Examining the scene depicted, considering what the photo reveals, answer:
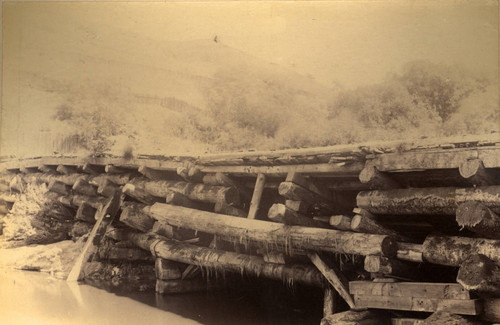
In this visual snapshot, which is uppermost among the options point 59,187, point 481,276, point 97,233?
point 59,187

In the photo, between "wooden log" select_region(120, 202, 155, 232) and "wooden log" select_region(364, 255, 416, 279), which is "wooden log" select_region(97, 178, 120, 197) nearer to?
"wooden log" select_region(120, 202, 155, 232)

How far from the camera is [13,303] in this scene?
21.0 feet

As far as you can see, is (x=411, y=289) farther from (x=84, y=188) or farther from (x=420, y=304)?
(x=84, y=188)

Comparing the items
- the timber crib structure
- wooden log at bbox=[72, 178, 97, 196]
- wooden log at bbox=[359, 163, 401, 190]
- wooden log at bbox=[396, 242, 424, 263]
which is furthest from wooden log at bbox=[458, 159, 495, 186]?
wooden log at bbox=[72, 178, 97, 196]

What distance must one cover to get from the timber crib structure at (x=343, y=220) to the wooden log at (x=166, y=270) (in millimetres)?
16

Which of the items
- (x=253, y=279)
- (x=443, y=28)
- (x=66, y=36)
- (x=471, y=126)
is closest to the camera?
(x=443, y=28)

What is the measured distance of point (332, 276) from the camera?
17.1 ft

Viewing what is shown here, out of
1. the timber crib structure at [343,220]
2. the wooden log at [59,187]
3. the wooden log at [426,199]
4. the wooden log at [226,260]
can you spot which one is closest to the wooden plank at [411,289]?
the timber crib structure at [343,220]

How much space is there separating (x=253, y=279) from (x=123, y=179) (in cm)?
277

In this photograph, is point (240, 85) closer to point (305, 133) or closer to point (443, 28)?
point (305, 133)

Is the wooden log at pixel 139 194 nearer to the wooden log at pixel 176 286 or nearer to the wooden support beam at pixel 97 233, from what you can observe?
the wooden support beam at pixel 97 233

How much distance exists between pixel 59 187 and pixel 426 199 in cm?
738

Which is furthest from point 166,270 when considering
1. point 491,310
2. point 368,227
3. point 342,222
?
point 491,310

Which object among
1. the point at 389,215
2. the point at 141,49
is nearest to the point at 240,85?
the point at 141,49
